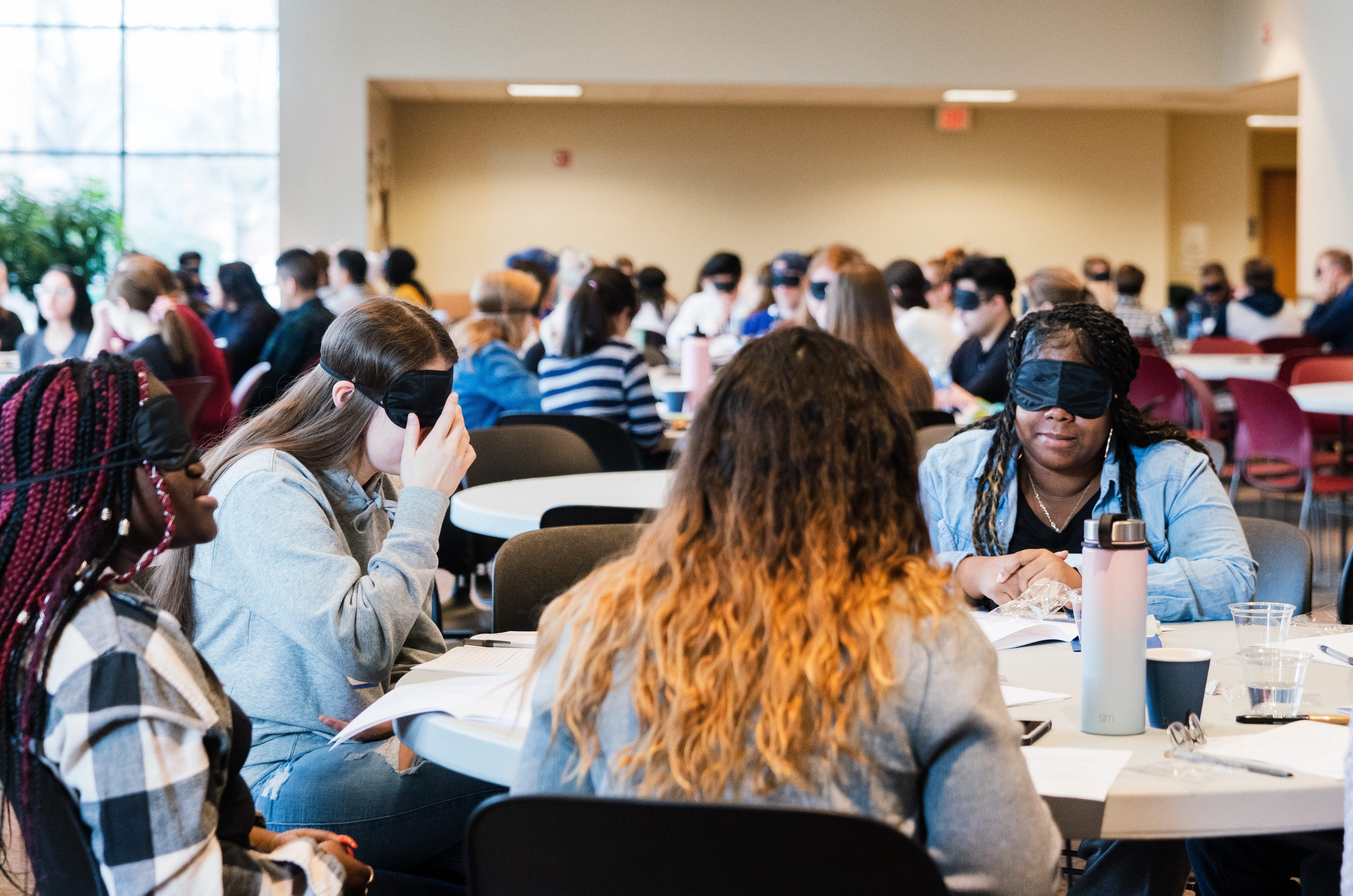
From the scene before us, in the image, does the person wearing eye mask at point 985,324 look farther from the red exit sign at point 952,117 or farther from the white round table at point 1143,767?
the red exit sign at point 952,117

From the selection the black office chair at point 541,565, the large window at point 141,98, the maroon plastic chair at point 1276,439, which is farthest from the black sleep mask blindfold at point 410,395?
the large window at point 141,98

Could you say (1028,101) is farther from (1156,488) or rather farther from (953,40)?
(1156,488)

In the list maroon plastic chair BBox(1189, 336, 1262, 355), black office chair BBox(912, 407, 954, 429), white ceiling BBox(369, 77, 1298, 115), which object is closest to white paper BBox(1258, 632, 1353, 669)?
black office chair BBox(912, 407, 954, 429)

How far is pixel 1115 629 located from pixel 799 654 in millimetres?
516

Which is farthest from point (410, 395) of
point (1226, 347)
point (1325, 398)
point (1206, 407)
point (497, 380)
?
point (1226, 347)

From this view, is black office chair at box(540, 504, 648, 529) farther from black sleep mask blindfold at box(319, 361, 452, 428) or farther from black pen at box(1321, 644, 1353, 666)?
black pen at box(1321, 644, 1353, 666)

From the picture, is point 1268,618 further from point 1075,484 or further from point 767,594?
point 767,594

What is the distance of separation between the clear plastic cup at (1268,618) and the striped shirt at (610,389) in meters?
2.84

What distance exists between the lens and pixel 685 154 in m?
13.3

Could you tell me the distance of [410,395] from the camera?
6.49 ft

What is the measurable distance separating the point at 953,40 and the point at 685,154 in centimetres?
299

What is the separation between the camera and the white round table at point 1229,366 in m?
6.98

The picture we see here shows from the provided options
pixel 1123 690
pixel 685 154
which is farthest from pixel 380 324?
pixel 685 154

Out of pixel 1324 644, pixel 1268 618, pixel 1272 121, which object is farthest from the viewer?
pixel 1272 121
